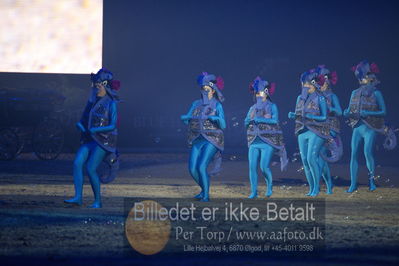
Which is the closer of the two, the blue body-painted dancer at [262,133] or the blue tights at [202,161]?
the blue tights at [202,161]

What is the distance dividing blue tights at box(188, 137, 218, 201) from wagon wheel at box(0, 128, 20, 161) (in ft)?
22.5

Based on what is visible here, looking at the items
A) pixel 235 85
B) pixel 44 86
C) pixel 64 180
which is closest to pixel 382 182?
pixel 64 180

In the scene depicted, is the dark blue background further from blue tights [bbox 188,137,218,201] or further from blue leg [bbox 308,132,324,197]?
blue tights [bbox 188,137,218,201]

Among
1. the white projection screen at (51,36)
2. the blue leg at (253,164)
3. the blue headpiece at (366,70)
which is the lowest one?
the blue leg at (253,164)

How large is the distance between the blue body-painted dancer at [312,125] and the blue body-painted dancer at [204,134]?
1486mm

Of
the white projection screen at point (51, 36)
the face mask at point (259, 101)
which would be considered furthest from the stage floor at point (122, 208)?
the white projection screen at point (51, 36)

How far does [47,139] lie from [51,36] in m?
3.54

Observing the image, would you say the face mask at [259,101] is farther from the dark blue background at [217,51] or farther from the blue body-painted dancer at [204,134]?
the dark blue background at [217,51]

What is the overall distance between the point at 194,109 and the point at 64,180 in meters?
3.62

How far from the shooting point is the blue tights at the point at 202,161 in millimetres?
8602

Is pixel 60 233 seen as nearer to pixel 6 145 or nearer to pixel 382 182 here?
pixel 382 182

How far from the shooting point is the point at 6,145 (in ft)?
46.9

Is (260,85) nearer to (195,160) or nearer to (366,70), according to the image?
(195,160)

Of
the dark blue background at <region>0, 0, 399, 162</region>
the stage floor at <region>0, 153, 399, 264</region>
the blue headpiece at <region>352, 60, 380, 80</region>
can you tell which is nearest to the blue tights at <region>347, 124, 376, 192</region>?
the stage floor at <region>0, 153, 399, 264</region>
